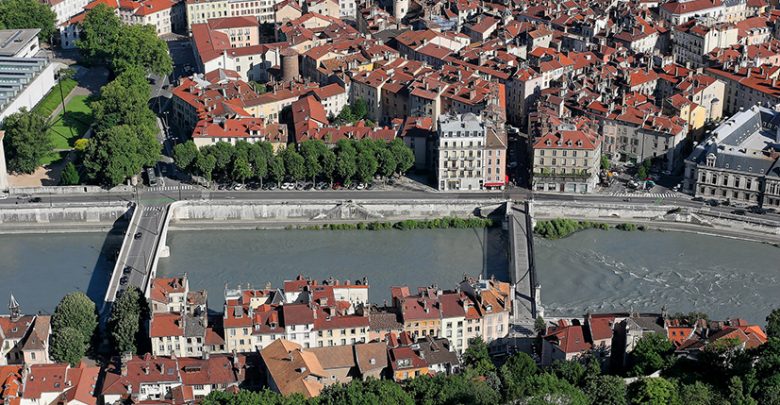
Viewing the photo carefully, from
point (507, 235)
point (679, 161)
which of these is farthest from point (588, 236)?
point (679, 161)

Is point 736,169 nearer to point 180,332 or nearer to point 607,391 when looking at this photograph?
point 607,391

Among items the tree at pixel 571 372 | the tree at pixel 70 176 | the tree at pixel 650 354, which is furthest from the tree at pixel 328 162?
the tree at pixel 650 354

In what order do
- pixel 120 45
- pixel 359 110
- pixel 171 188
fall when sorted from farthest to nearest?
pixel 120 45, pixel 359 110, pixel 171 188

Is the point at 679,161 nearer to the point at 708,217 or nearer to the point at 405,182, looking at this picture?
the point at 708,217

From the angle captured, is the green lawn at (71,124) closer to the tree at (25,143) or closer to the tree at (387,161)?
the tree at (25,143)

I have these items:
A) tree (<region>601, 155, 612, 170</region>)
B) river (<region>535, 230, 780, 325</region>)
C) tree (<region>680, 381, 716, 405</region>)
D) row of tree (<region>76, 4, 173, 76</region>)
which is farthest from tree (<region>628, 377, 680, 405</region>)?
row of tree (<region>76, 4, 173, 76</region>)

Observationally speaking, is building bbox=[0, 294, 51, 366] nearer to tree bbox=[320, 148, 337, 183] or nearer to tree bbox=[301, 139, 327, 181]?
tree bbox=[301, 139, 327, 181]

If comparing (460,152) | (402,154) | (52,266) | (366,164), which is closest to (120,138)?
(52,266)
